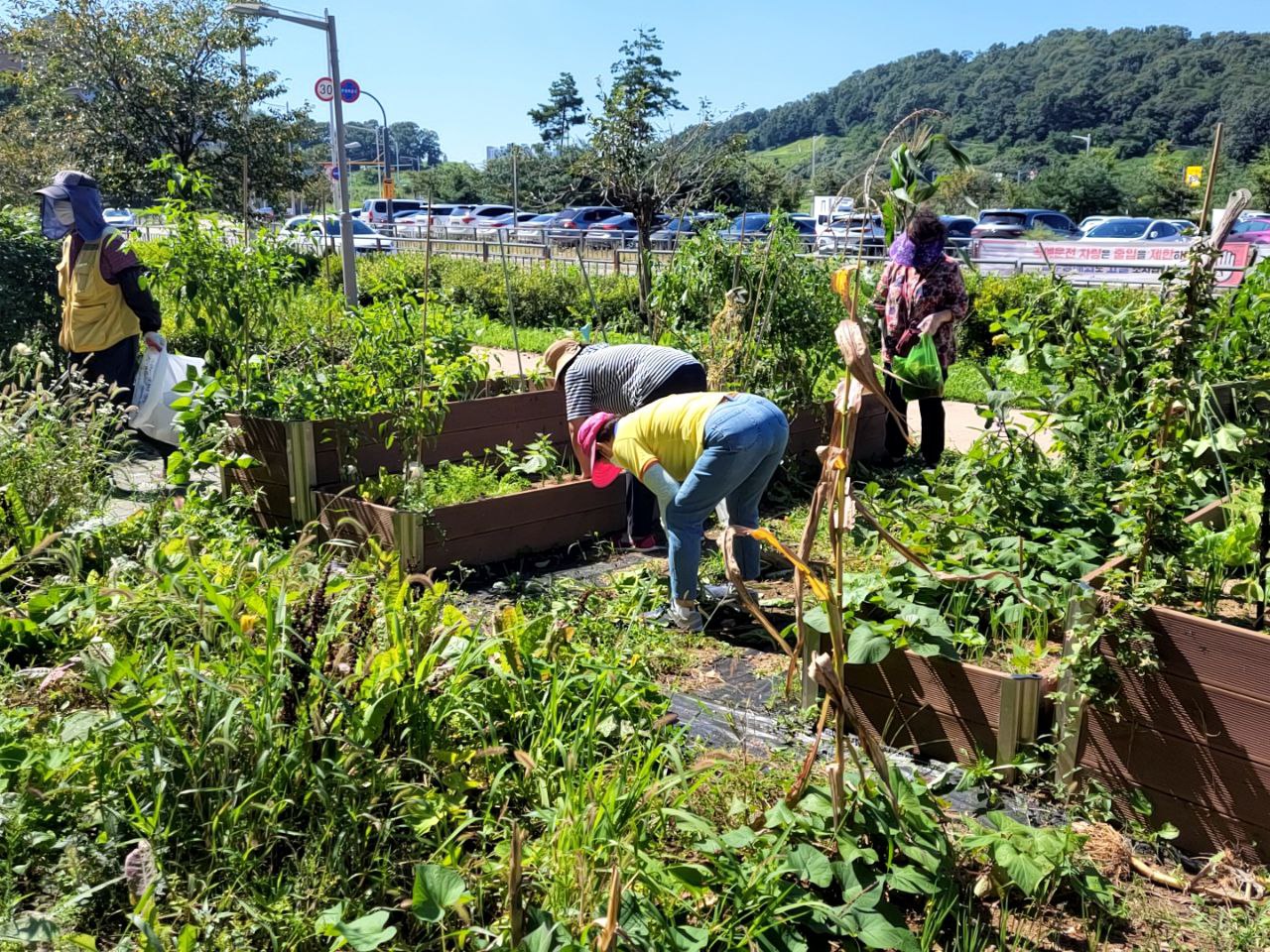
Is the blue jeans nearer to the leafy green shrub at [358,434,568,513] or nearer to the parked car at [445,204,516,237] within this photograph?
the leafy green shrub at [358,434,568,513]

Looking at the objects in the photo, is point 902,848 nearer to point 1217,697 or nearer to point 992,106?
point 1217,697

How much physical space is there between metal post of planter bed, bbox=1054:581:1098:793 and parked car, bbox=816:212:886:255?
3.71 feet

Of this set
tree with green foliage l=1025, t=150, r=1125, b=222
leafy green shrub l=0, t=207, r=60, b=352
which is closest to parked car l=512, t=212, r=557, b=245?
leafy green shrub l=0, t=207, r=60, b=352

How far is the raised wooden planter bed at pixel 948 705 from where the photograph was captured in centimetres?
295

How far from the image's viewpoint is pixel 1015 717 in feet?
9.65

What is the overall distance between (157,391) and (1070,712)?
569cm

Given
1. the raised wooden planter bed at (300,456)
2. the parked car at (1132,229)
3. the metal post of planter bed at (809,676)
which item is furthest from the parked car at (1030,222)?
the metal post of planter bed at (809,676)

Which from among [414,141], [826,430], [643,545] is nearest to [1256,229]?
[826,430]

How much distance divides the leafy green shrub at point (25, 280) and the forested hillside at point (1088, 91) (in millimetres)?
70101

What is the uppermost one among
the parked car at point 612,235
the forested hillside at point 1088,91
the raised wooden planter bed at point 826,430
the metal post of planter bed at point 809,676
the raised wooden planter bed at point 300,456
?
the forested hillside at point 1088,91

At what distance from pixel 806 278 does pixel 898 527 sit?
3424 mm

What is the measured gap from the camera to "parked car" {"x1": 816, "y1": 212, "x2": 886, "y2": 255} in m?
2.40

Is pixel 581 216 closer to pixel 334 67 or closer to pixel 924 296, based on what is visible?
pixel 334 67

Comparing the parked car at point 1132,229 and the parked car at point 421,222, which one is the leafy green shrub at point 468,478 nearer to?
the parked car at point 421,222
